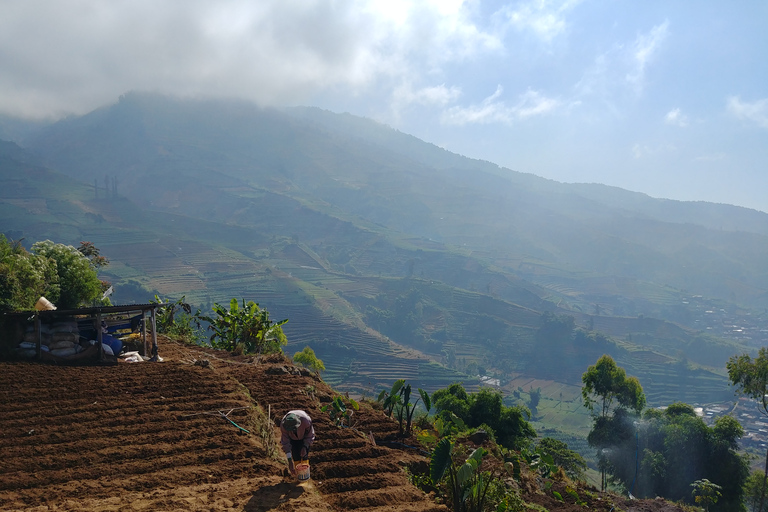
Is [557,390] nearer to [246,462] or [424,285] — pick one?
[424,285]

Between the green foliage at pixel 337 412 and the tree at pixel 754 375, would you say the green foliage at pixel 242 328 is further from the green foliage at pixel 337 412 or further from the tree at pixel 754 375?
the tree at pixel 754 375

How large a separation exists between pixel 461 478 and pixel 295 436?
7.82ft

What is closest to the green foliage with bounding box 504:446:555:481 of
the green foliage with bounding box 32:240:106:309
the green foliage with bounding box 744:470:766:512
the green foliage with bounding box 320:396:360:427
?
the green foliage with bounding box 320:396:360:427

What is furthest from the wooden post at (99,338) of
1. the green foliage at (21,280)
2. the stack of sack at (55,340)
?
the green foliage at (21,280)

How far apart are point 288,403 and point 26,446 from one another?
4.50 meters

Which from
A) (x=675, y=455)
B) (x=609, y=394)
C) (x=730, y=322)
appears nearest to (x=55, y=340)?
(x=609, y=394)

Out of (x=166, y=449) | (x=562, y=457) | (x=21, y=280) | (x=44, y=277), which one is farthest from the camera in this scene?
(x=562, y=457)

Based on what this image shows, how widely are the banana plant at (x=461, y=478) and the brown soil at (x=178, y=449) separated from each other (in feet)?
1.26

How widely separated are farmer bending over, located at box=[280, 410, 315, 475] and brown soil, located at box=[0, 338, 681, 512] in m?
0.39

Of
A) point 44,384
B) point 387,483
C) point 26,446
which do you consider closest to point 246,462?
point 387,483

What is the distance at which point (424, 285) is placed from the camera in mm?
166000

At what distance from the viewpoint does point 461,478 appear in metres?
6.78

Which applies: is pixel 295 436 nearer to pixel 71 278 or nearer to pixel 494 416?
pixel 494 416

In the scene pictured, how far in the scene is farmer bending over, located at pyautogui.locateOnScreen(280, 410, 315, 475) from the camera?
714 cm
